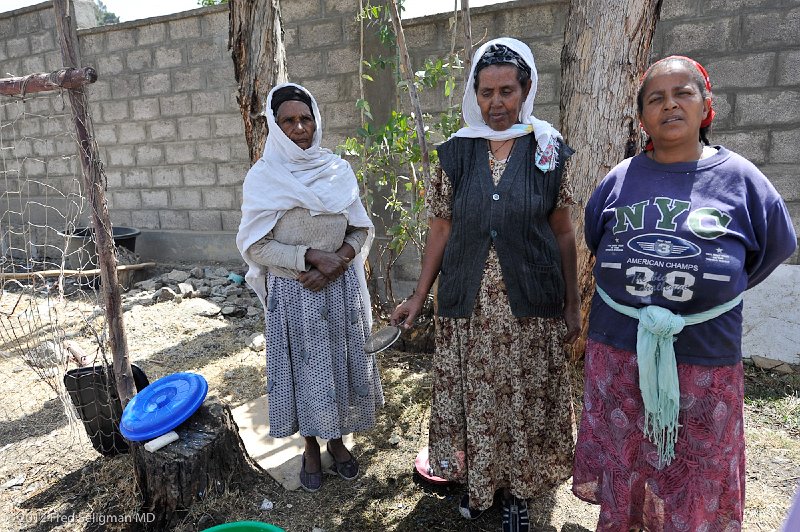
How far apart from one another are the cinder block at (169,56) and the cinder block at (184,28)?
0.40ft

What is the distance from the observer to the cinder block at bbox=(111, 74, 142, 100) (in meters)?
6.71

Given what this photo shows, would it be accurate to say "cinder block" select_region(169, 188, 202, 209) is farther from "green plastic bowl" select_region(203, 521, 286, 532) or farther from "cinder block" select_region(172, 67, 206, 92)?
"green plastic bowl" select_region(203, 521, 286, 532)

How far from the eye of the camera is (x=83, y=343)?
4742mm

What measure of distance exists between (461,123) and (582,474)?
2.48 m

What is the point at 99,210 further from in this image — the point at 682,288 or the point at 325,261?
the point at 682,288

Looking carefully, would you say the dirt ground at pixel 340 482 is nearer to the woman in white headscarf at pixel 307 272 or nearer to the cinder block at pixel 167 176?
the woman in white headscarf at pixel 307 272

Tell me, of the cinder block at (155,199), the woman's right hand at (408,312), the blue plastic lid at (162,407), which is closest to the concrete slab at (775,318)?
the woman's right hand at (408,312)

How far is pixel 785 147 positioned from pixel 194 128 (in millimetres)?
5796

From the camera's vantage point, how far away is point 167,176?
682 centimetres

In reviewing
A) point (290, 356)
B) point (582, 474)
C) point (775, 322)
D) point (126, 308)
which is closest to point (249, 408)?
point (290, 356)

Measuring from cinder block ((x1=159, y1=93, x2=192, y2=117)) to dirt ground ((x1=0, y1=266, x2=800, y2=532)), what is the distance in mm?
3614

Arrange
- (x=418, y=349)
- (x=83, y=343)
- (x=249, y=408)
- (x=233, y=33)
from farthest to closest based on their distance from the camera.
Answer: (x=83, y=343), (x=418, y=349), (x=249, y=408), (x=233, y=33)

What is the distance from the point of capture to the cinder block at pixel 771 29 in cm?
358

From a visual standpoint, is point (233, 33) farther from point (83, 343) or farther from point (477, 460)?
point (83, 343)
